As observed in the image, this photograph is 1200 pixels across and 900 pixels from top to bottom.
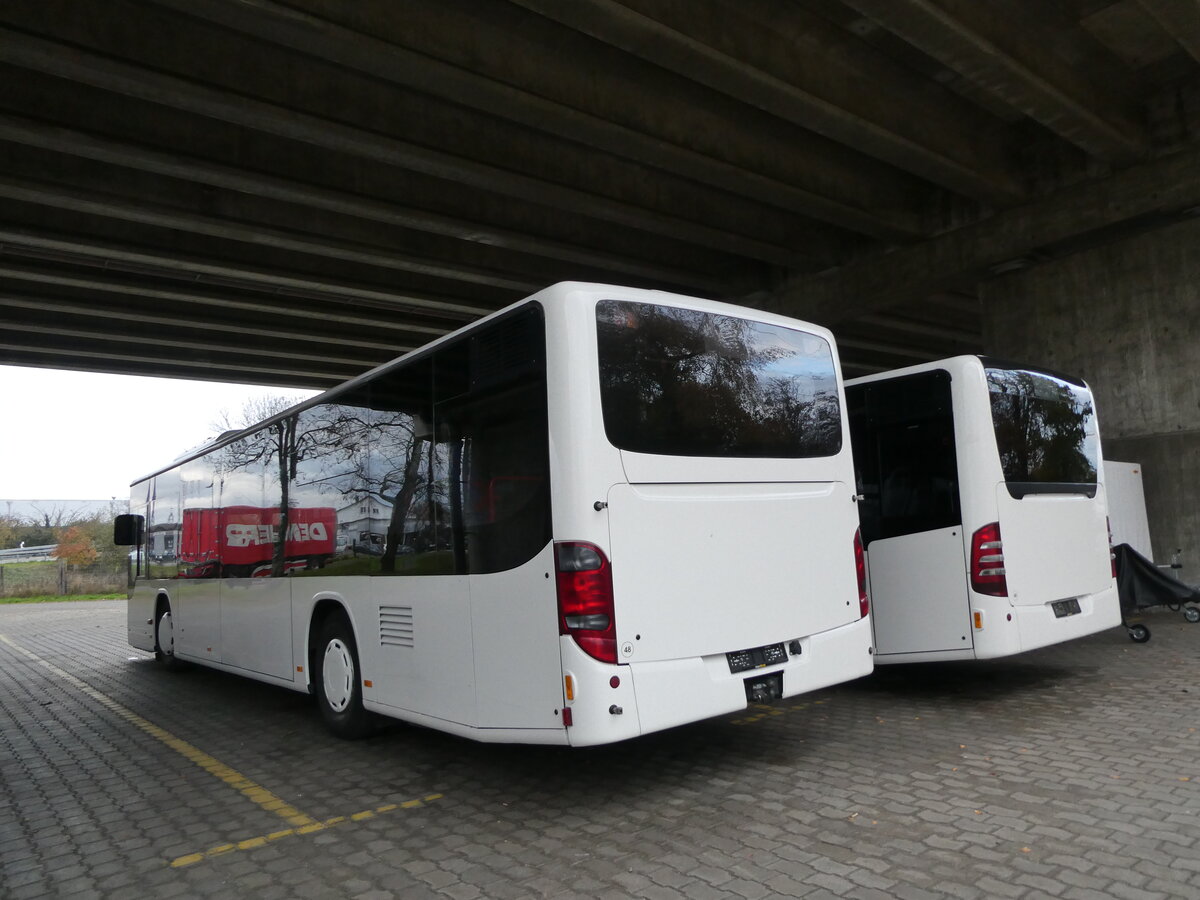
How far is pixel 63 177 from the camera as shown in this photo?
1157 centimetres

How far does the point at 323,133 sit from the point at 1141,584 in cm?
1095

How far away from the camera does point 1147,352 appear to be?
13.3 m

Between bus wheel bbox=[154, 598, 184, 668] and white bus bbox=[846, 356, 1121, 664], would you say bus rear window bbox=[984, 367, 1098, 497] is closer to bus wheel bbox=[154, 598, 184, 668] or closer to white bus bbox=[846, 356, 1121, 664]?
white bus bbox=[846, 356, 1121, 664]

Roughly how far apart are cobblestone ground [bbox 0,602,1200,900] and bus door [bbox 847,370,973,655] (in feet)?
2.23

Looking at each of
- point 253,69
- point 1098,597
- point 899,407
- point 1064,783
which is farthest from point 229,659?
point 1098,597

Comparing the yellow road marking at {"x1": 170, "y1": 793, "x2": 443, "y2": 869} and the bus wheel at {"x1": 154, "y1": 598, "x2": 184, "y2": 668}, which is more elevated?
the bus wheel at {"x1": 154, "y1": 598, "x2": 184, "y2": 668}

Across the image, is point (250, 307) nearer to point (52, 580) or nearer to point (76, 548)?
point (52, 580)

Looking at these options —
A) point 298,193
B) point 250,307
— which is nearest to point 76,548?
point 250,307

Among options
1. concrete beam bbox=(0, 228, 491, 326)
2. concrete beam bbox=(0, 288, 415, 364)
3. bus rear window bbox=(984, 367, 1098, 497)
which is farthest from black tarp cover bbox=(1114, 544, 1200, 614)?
concrete beam bbox=(0, 288, 415, 364)

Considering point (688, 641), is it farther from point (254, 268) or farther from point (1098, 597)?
point (254, 268)

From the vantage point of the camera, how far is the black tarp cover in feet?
33.0

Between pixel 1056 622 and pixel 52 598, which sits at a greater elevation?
pixel 1056 622

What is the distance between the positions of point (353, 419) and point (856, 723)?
4553mm

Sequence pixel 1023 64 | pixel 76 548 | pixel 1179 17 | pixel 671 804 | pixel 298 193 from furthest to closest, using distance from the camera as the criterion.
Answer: pixel 76 548, pixel 298 193, pixel 1023 64, pixel 1179 17, pixel 671 804
